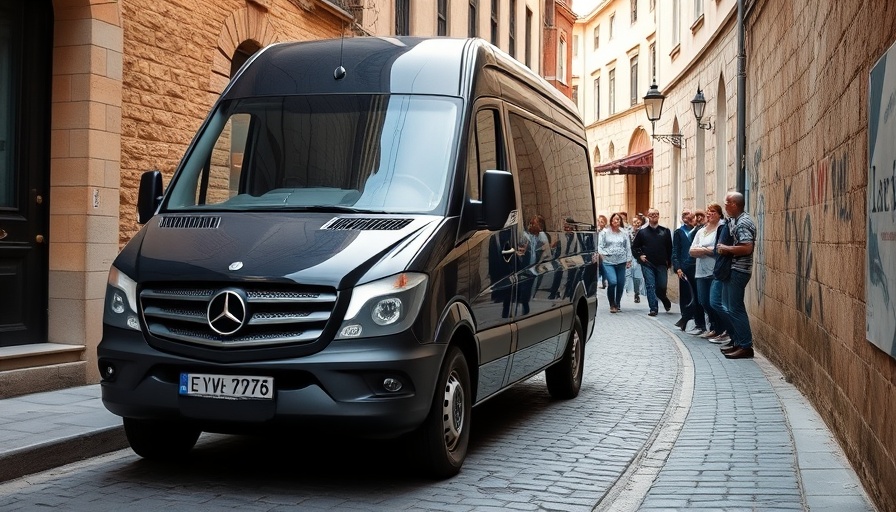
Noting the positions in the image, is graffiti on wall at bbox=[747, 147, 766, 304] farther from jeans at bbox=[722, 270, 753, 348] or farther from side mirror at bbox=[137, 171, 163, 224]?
side mirror at bbox=[137, 171, 163, 224]

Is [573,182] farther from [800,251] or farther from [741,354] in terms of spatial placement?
[741,354]

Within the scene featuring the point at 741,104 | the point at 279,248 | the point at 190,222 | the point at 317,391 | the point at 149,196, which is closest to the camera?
the point at 317,391

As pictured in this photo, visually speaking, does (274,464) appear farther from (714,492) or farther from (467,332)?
(714,492)

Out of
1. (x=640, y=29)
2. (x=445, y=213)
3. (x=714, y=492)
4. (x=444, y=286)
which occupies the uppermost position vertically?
(x=640, y=29)

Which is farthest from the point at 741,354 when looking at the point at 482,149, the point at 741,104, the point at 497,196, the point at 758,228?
the point at 497,196

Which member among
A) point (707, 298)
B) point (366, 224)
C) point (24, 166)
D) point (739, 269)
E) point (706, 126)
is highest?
point (706, 126)

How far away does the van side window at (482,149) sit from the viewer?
7.11 metres

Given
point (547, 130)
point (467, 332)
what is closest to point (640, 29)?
point (547, 130)

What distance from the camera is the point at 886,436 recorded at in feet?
18.4

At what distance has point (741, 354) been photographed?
1312 centimetres

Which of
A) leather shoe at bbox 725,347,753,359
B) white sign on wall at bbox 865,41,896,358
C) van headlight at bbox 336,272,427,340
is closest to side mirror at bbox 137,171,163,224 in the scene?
van headlight at bbox 336,272,427,340

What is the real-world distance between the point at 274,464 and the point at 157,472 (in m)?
0.67

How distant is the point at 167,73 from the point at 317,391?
20.6 ft

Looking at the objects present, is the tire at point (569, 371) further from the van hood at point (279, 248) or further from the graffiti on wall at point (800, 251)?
the van hood at point (279, 248)
